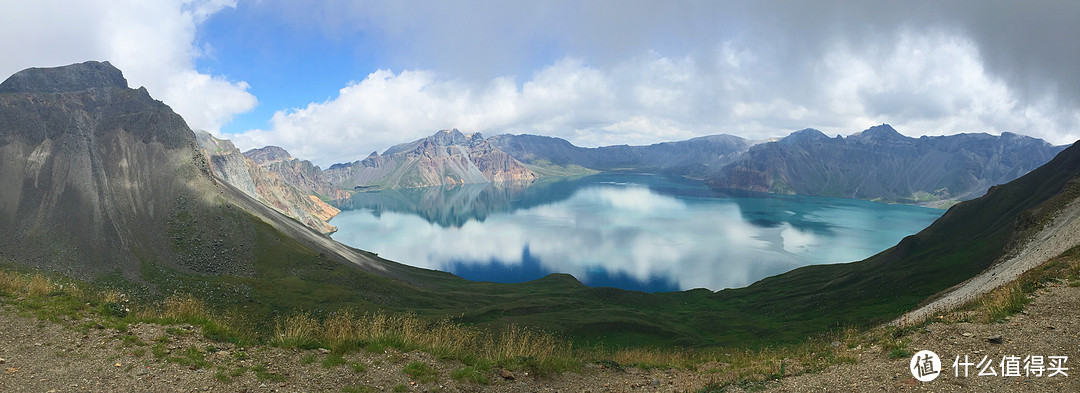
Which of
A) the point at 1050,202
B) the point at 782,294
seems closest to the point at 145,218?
the point at 782,294

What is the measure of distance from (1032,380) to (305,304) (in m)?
60.9

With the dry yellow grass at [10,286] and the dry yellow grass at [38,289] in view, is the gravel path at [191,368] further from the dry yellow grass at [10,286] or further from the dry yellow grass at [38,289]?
the dry yellow grass at [10,286]

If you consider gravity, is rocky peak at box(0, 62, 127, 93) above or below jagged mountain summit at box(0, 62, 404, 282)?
above

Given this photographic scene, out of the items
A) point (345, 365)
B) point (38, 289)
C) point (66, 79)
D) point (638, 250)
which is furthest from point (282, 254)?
point (638, 250)

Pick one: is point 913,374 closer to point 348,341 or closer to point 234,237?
point 348,341

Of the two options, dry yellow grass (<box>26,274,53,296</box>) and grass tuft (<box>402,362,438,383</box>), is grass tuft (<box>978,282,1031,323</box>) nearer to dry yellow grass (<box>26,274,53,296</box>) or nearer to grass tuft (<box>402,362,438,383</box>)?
grass tuft (<box>402,362,438,383</box>)

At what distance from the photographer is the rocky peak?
97275 millimetres

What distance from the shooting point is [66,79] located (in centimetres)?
10738

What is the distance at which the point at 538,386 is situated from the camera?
44.6 ft

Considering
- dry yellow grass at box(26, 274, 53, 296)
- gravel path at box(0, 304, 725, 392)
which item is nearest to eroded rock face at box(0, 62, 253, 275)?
dry yellow grass at box(26, 274, 53, 296)

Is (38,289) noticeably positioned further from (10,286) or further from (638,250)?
(638,250)

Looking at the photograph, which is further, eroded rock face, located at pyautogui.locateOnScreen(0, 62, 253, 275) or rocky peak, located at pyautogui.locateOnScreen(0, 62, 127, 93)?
rocky peak, located at pyautogui.locateOnScreen(0, 62, 127, 93)

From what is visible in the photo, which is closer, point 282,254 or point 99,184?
point 282,254

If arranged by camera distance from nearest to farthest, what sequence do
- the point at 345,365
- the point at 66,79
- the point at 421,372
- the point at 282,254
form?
1. the point at 421,372
2. the point at 345,365
3. the point at 282,254
4. the point at 66,79
